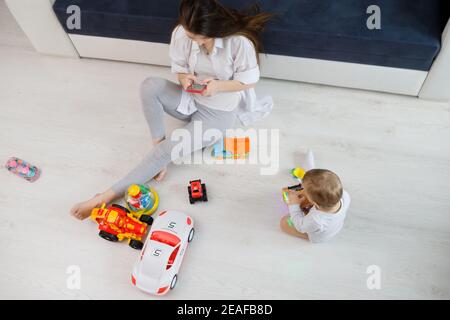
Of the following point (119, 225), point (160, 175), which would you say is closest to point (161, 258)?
point (119, 225)

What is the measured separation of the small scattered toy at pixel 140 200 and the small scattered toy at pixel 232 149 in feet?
0.93

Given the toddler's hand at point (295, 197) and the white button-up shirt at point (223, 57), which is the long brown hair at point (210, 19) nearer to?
the white button-up shirt at point (223, 57)

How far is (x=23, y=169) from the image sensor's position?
144 centimetres

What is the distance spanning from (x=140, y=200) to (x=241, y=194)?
1.18ft

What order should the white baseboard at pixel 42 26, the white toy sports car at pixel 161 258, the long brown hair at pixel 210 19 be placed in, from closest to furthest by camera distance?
the long brown hair at pixel 210 19 → the white toy sports car at pixel 161 258 → the white baseboard at pixel 42 26

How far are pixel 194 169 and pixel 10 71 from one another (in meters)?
1.06

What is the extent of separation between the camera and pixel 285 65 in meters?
1.54

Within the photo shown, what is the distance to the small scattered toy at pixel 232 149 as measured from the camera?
1450 millimetres

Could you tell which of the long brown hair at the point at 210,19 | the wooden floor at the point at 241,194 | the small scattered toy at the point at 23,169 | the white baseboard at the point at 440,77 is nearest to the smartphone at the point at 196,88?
the long brown hair at the point at 210,19

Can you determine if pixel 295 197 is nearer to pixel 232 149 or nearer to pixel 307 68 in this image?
pixel 232 149

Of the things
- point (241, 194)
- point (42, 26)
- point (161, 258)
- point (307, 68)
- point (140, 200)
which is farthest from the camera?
point (42, 26)

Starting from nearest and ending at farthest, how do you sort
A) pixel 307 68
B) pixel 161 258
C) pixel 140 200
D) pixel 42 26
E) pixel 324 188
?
1. pixel 324 188
2. pixel 161 258
3. pixel 140 200
4. pixel 307 68
5. pixel 42 26

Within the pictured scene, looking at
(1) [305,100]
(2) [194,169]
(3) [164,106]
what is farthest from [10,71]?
(1) [305,100]
